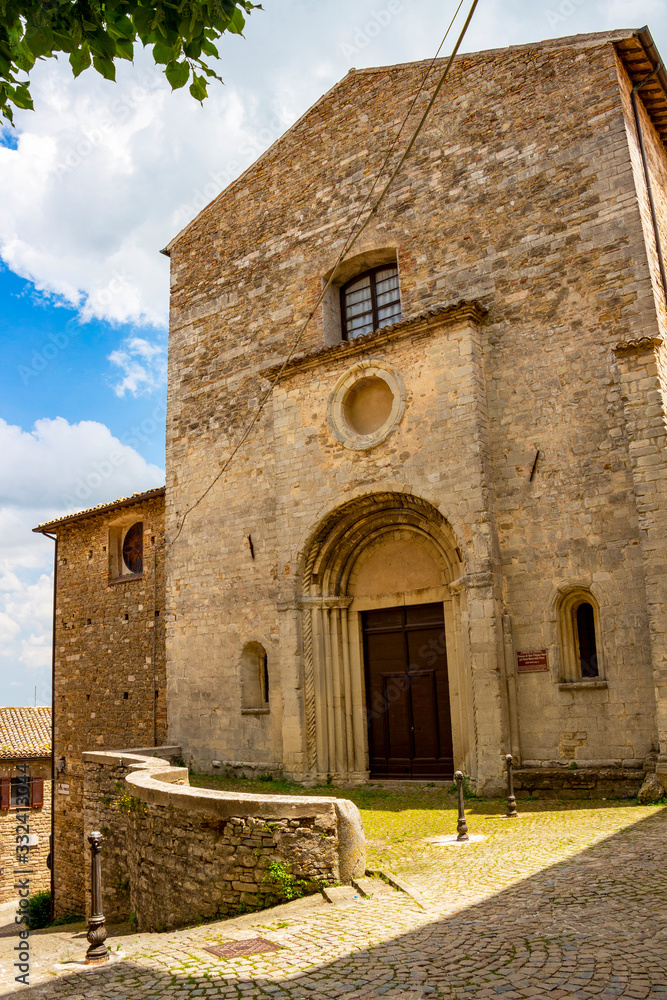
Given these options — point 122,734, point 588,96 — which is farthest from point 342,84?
point 122,734

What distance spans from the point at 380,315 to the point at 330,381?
1.81 metres

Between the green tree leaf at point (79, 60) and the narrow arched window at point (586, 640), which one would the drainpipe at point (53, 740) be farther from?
the green tree leaf at point (79, 60)

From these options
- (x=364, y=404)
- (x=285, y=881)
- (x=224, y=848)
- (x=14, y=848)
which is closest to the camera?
(x=285, y=881)

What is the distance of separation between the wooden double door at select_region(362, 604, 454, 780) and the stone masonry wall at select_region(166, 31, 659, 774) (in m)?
1.33

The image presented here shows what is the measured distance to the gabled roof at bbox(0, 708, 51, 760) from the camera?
2500cm

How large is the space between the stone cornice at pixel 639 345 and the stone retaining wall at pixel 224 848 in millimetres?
6738

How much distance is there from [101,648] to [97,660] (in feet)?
0.97

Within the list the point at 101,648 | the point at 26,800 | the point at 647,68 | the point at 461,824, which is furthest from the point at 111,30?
the point at 26,800

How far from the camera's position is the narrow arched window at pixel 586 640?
10172mm

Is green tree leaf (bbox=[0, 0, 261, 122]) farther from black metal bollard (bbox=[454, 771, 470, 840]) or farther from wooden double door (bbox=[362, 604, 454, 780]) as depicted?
wooden double door (bbox=[362, 604, 454, 780])

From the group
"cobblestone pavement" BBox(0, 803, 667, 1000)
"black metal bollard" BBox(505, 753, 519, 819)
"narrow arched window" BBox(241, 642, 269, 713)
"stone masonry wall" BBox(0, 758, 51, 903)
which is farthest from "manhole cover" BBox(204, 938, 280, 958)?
"stone masonry wall" BBox(0, 758, 51, 903)

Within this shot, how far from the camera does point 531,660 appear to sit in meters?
10.3

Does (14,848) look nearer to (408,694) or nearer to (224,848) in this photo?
(408,694)

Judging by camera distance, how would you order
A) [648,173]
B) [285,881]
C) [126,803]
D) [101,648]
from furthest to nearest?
[101,648]
[648,173]
[126,803]
[285,881]
